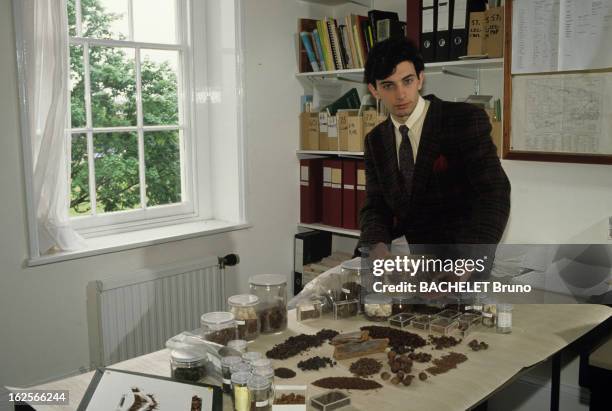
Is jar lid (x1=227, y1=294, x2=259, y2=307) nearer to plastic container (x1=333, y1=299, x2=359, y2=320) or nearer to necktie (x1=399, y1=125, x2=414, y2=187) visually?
plastic container (x1=333, y1=299, x2=359, y2=320)

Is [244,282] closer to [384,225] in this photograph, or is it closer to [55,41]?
[384,225]

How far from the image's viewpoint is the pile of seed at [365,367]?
172 centimetres

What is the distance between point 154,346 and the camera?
321 centimetres

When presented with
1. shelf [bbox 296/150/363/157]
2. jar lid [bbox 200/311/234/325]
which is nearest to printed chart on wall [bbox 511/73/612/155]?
shelf [bbox 296/150/363/157]

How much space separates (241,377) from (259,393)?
0.20 ft

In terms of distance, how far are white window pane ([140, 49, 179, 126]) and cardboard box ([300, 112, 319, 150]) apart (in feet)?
2.48

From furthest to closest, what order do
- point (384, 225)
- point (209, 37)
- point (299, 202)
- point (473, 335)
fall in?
point (299, 202) → point (209, 37) → point (384, 225) → point (473, 335)

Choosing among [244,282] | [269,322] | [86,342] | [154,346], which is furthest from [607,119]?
[86,342]

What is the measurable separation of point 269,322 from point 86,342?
146cm

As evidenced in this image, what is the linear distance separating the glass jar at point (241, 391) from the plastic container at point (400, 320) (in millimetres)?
722

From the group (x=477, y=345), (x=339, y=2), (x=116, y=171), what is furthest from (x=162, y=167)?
(x=477, y=345)

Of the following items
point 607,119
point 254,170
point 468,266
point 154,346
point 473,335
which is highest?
point 607,119

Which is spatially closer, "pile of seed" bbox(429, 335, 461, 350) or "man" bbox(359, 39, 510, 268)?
"pile of seed" bbox(429, 335, 461, 350)

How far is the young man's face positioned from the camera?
228 centimetres
